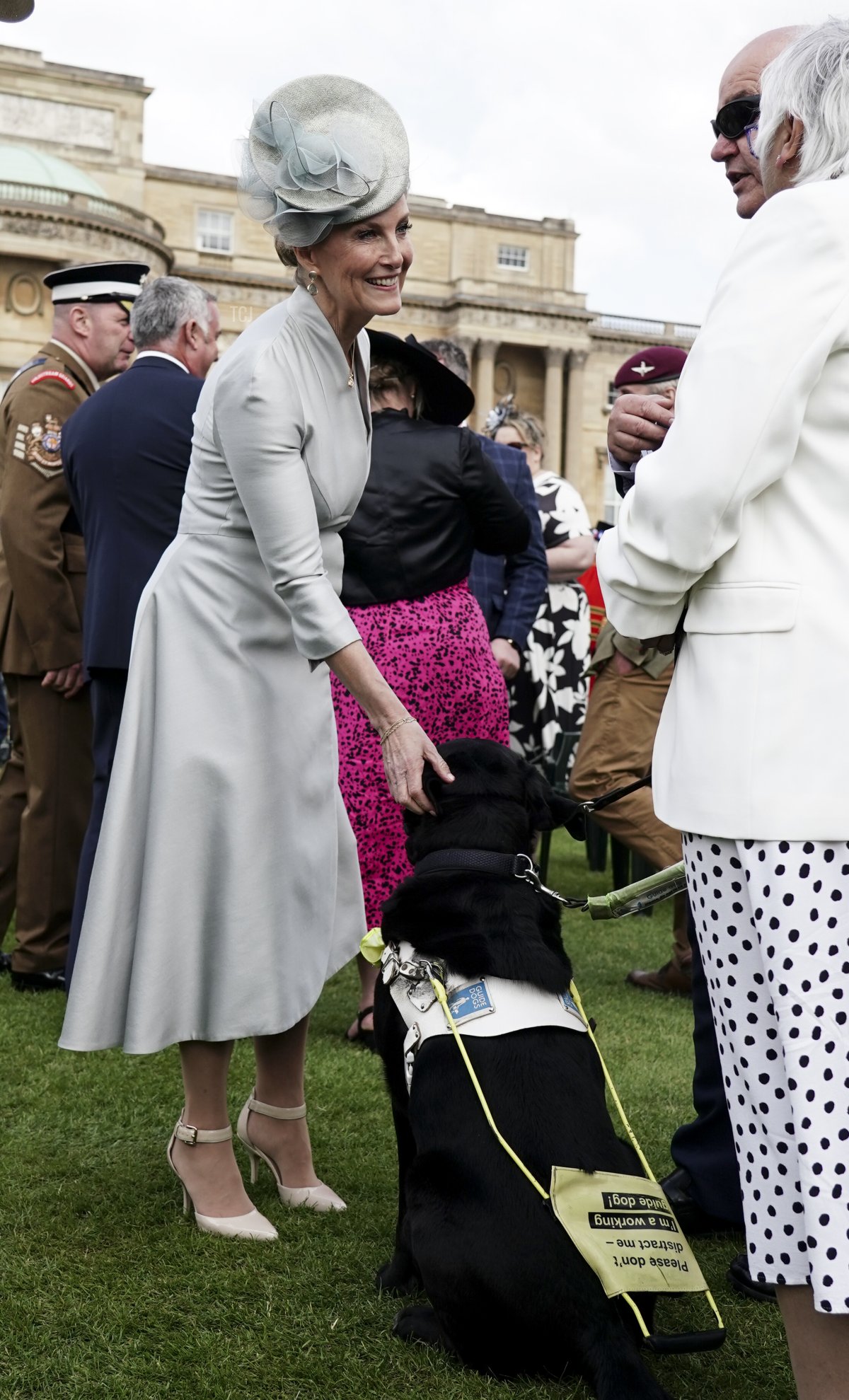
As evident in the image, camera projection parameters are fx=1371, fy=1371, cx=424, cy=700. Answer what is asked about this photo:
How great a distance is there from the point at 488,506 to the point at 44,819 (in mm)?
2311

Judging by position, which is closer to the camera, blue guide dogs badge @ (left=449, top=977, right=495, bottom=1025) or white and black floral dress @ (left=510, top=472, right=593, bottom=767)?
blue guide dogs badge @ (left=449, top=977, right=495, bottom=1025)

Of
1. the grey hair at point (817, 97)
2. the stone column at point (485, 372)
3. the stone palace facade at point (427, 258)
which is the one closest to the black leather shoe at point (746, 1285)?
the grey hair at point (817, 97)

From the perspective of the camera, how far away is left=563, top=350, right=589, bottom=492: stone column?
56719 mm

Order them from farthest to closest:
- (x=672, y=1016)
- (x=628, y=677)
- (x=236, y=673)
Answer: (x=628, y=677) < (x=672, y=1016) < (x=236, y=673)

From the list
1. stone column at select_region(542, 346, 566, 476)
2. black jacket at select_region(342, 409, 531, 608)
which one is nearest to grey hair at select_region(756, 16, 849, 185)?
black jacket at select_region(342, 409, 531, 608)

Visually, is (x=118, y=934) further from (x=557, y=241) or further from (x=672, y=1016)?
(x=557, y=241)

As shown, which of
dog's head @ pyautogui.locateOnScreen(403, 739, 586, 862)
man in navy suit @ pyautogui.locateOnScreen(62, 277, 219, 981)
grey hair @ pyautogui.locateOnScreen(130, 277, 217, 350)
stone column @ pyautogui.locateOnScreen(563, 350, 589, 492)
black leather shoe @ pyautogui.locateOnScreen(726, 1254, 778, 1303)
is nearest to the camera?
dog's head @ pyautogui.locateOnScreen(403, 739, 586, 862)

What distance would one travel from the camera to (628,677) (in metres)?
5.82

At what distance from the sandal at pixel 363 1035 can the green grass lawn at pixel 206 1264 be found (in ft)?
0.31

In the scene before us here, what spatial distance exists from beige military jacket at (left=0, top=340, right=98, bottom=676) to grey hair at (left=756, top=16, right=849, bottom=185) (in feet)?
13.4

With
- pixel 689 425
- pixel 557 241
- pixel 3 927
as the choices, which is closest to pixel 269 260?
pixel 557 241

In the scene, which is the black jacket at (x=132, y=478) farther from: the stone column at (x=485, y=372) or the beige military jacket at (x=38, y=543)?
the stone column at (x=485, y=372)

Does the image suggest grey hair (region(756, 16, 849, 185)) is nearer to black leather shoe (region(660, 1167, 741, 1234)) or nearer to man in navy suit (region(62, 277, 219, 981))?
black leather shoe (region(660, 1167, 741, 1234))

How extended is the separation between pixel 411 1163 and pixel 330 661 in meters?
1.03
